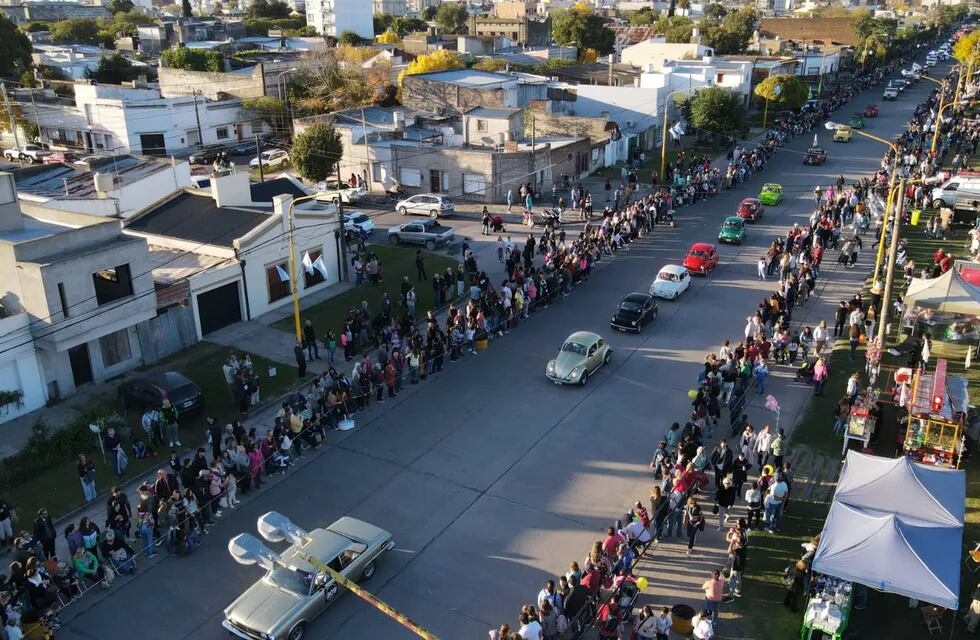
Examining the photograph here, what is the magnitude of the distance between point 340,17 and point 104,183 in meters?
112

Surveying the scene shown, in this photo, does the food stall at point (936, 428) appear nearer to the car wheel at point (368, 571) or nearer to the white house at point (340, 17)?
the car wheel at point (368, 571)

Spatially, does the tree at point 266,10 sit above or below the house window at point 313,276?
above

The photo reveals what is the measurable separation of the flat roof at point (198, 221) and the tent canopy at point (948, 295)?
74.6 ft

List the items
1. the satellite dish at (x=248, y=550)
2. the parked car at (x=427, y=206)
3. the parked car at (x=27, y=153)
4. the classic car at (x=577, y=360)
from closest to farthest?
the satellite dish at (x=248, y=550) < the classic car at (x=577, y=360) < the parked car at (x=427, y=206) < the parked car at (x=27, y=153)

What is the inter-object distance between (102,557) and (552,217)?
2758cm

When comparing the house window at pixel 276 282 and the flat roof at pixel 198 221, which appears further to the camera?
the flat roof at pixel 198 221

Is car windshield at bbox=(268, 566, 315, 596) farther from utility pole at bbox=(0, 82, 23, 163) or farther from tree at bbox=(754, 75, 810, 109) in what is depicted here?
tree at bbox=(754, 75, 810, 109)

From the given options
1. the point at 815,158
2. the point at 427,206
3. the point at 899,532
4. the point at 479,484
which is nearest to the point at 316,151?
the point at 427,206

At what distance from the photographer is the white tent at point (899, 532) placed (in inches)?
530

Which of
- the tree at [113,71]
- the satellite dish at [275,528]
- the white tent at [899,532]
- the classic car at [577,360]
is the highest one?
the tree at [113,71]

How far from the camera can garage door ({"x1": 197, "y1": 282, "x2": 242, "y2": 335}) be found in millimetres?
27453

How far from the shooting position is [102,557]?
16.0 meters

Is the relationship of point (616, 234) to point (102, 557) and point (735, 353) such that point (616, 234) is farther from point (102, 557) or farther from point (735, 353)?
point (102, 557)

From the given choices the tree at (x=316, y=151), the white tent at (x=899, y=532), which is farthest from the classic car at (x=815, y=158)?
the white tent at (x=899, y=532)
